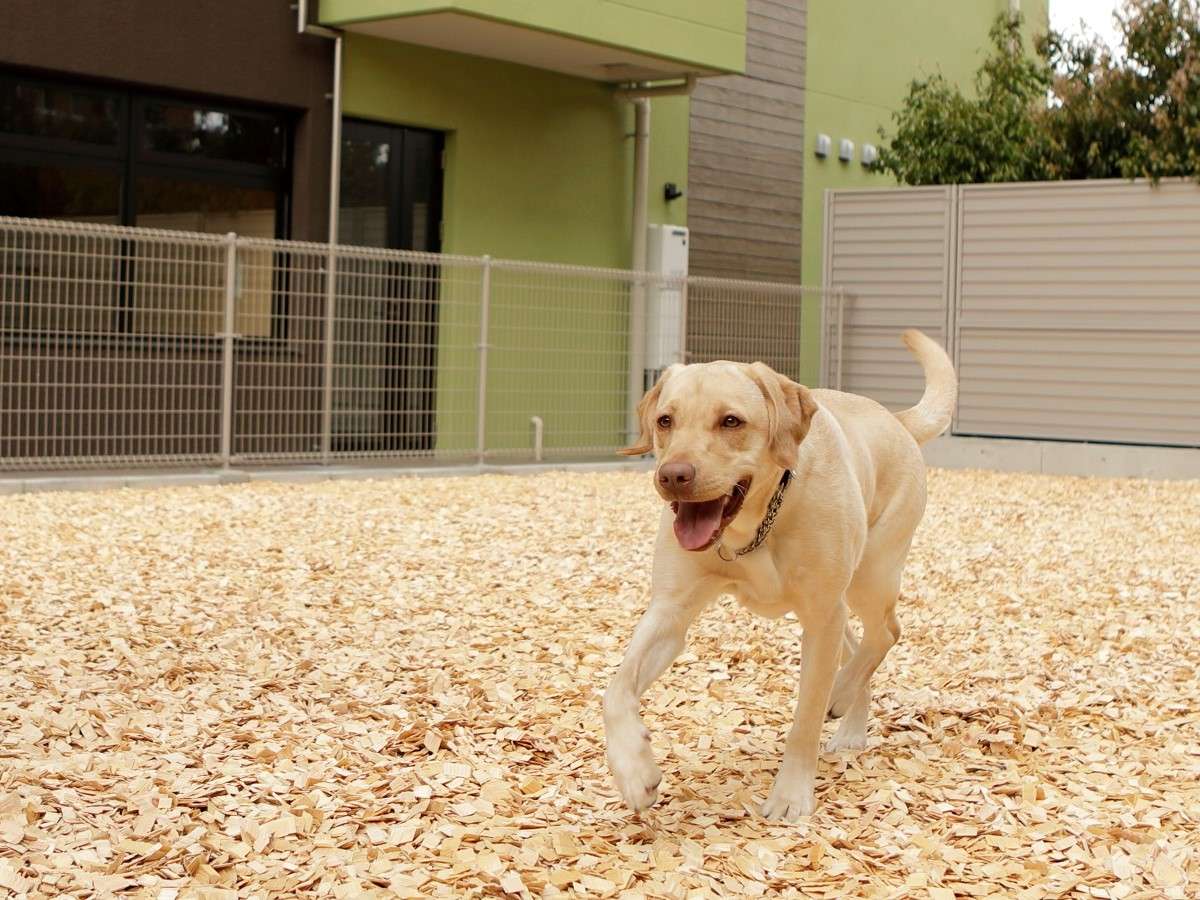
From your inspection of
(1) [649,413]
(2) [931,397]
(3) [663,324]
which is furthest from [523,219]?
(1) [649,413]

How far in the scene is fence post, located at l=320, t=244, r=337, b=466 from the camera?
1184cm

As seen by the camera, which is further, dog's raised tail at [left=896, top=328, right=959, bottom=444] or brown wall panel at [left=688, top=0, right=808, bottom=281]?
brown wall panel at [left=688, top=0, right=808, bottom=281]

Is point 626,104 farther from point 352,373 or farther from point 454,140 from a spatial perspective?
point 352,373

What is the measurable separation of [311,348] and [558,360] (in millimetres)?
2536

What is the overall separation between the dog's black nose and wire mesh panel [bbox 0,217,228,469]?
7.56 metres

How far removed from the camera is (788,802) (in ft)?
13.0

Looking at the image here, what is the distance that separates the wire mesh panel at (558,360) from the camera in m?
13.5

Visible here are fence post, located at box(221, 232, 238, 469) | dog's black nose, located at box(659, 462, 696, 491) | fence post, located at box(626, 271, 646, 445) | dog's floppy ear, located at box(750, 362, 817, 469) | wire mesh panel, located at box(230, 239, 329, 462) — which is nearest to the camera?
dog's black nose, located at box(659, 462, 696, 491)

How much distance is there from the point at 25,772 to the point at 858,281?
1293 cm

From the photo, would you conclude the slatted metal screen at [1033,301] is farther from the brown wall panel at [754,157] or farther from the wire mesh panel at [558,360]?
the wire mesh panel at [558,360]

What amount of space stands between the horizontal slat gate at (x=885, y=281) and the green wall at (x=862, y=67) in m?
1.58

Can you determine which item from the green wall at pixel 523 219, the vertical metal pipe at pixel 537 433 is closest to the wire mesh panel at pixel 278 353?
the green wall at pixel 523 219

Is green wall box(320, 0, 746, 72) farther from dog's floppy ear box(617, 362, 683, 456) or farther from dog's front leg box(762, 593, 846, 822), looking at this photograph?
dog's front leg box(762, 593, 846, 822)

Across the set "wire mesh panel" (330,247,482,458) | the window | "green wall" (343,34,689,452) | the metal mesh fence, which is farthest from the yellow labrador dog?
"green wall" (343,34,689,452)
